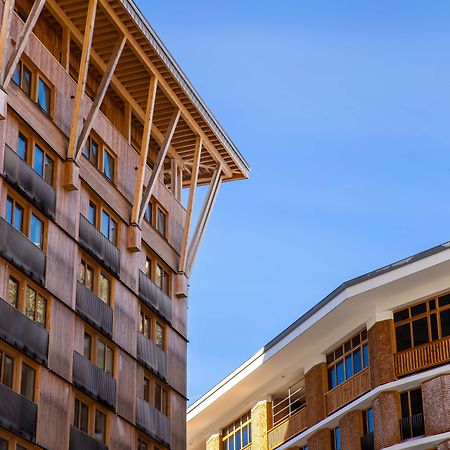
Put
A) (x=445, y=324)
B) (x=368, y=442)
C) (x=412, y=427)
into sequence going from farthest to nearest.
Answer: (x=368, y=442) < (x=445, y=324) < (x=412, y=427)

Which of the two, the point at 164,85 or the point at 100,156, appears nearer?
the point at 100,156

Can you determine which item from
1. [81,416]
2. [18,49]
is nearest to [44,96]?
[18,49]

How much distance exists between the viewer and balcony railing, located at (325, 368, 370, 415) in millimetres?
51312

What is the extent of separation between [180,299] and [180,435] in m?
5.80

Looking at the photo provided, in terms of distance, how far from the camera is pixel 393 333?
50.1 meters

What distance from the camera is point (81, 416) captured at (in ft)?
131

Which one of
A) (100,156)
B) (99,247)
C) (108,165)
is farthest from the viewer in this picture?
(108,165)

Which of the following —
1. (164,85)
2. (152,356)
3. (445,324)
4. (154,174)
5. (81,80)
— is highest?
(164,85)

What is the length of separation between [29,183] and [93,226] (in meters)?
4.69

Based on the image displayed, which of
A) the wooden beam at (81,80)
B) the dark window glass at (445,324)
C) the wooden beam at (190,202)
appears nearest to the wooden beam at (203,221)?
the wooden beam at (190,202)

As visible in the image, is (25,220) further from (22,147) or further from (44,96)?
(44,96)

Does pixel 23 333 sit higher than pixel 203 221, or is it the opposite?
pixel 203 221

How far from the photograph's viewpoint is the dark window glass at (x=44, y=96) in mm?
40006

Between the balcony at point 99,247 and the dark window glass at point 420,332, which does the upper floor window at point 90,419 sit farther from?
the dark window glass at point 420,332
